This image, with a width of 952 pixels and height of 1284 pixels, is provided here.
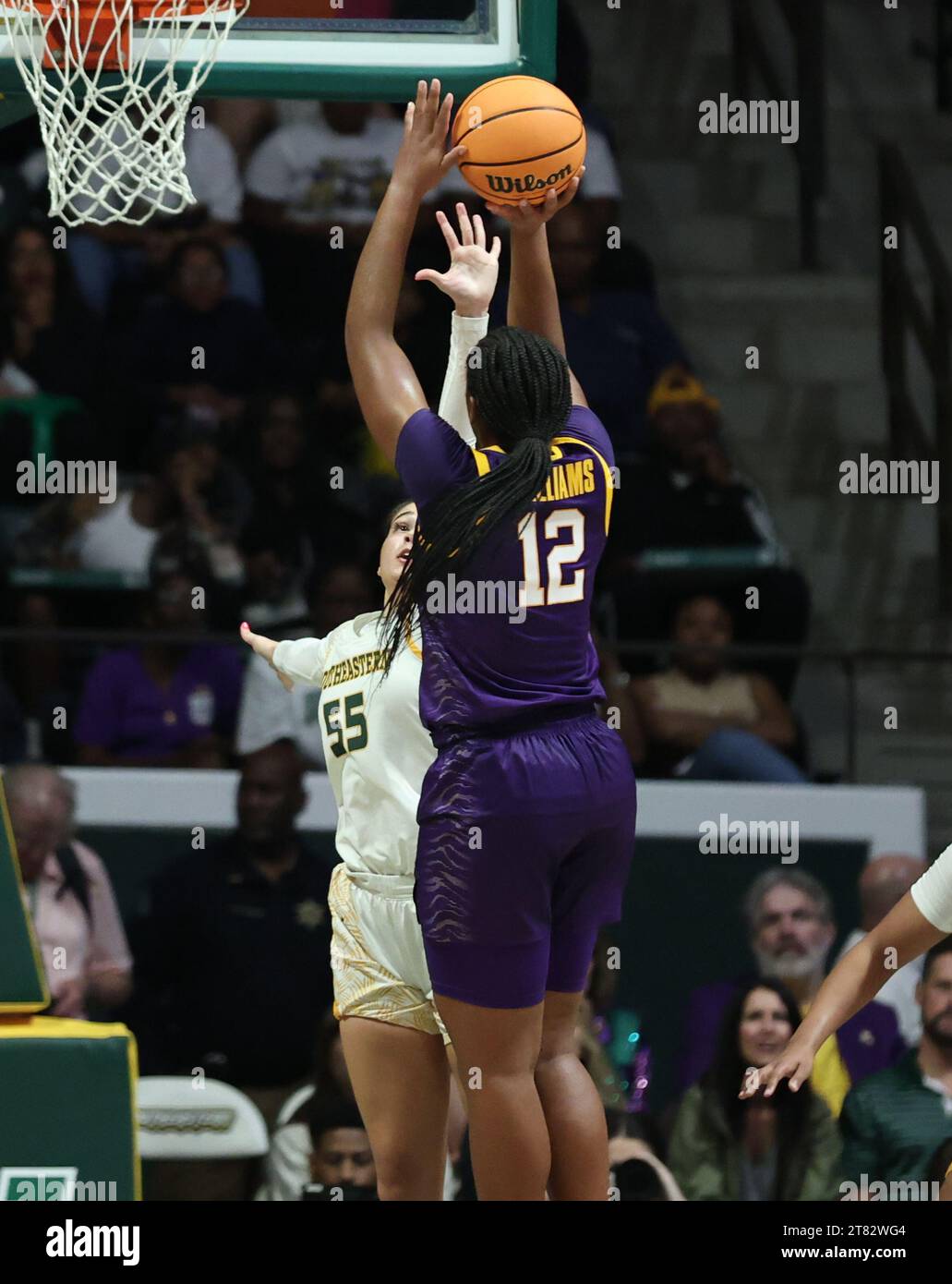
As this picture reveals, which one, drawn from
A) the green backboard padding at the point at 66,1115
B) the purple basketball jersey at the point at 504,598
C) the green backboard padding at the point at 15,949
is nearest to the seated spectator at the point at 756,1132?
the green backboard padding at the point at 66,1115

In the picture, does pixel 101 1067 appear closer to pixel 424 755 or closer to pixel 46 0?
pixel 424 755

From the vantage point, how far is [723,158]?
10.3 m

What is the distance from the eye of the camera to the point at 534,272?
436 cm

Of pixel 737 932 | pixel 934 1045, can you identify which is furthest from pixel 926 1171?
pixel 737 932

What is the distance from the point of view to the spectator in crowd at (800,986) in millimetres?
6621

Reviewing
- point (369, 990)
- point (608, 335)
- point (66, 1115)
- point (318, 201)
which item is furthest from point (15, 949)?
point (318, 201)

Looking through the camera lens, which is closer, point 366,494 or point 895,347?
point 366,494

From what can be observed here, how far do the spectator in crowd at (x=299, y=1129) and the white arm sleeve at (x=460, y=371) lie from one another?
2561 mm

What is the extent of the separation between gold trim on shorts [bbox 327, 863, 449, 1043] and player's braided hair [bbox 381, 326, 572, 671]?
2.80 ft

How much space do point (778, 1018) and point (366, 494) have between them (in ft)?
9.82

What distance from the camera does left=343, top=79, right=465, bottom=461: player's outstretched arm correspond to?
13.4 feet

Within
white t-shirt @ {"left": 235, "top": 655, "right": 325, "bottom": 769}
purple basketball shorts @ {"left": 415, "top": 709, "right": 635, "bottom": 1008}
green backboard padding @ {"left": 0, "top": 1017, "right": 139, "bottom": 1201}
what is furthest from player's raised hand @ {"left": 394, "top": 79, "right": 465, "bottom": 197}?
white t-shirt @ {"left": 235, "top": 655, "right": 325, "bottom": 769}

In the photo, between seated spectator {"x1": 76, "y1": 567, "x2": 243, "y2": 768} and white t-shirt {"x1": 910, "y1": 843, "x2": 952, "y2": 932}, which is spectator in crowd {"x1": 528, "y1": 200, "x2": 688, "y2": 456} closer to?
seated spectator {"x1": 76, "y1": 567, "x2": 243, "y2": 768}

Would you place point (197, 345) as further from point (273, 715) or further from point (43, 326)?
point (273, 715)
